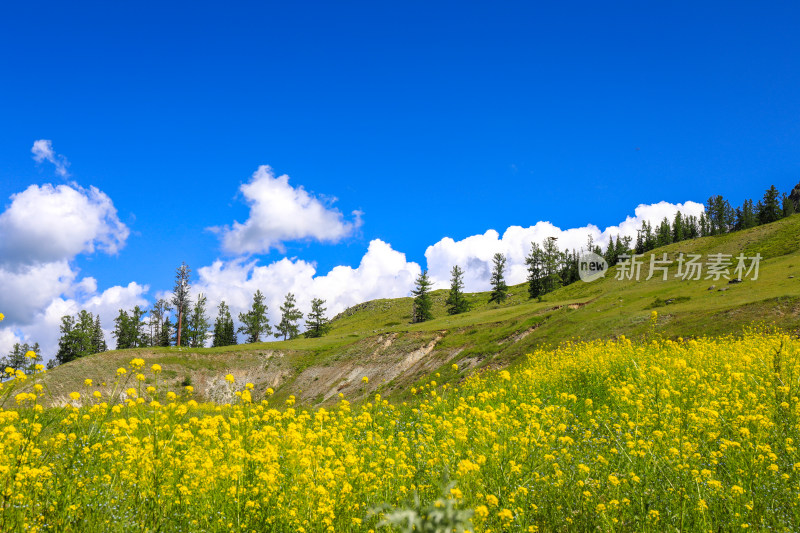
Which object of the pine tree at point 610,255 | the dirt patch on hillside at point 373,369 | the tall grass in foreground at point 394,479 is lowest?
the dirt patch on hillside at point 373,369

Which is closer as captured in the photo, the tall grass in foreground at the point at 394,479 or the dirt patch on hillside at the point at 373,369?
the tall grass in foreground at the point at 394,479

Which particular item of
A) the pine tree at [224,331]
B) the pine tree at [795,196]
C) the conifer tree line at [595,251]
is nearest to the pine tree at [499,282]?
the conifer tree line at [595,251]

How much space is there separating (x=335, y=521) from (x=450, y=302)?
10021 cm

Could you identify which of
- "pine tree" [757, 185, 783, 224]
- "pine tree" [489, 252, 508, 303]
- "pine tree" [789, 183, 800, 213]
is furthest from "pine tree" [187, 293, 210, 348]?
"pine tree" [789, 183, 800, 213]

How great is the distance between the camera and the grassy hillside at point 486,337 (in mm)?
27781

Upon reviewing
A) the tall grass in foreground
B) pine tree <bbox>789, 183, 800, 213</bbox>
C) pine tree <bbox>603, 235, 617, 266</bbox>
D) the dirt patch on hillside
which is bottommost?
the dirt patch on hillside

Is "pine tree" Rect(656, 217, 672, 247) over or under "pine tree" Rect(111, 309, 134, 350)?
over

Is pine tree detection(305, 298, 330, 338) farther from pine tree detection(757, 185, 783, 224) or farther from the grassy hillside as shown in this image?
pine tree detection(757, 185, 783, 224)

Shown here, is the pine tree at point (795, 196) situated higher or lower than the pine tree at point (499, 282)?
higher

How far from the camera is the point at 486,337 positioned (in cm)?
4162

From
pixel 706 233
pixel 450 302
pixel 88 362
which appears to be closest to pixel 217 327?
pixel 88 362

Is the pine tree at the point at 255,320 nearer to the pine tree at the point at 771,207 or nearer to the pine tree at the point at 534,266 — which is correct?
the pine tree at the point at 534,266

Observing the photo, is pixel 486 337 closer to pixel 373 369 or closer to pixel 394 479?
pixel 373 369

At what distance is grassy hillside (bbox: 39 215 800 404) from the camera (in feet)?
91.1
